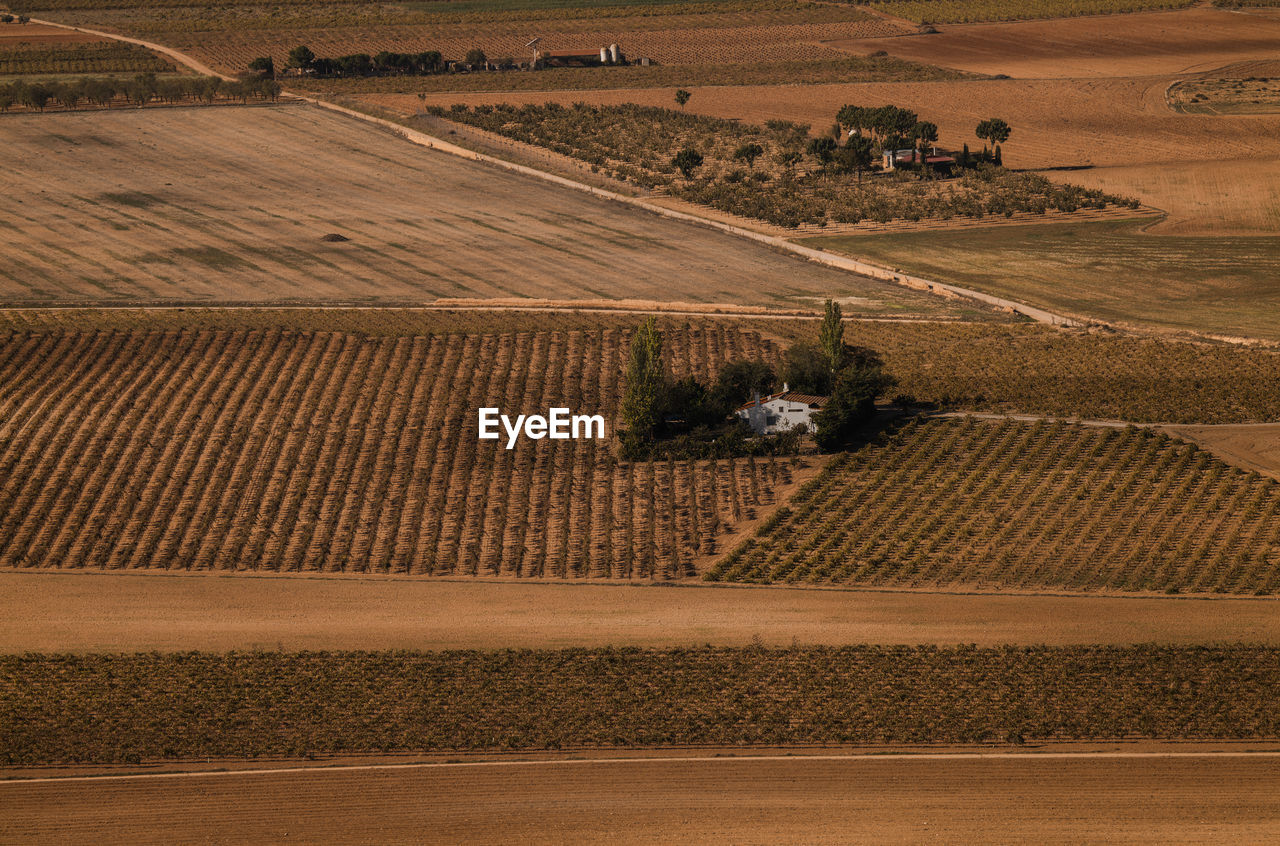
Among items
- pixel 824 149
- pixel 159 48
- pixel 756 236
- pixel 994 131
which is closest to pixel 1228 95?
pixel 994 131

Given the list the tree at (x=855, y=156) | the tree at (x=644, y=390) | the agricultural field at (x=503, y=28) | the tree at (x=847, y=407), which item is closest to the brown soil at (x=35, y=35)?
the agricultural field at (x=503, y=28)

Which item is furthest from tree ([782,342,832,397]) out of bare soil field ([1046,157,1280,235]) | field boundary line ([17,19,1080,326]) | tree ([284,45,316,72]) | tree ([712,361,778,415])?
tree ([284,45,316,72])

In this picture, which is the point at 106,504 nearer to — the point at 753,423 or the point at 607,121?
the point at 753,423

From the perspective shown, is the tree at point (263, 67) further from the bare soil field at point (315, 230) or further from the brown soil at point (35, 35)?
the brown soil at point (35, 35)

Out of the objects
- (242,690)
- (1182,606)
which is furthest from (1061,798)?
(242,690)

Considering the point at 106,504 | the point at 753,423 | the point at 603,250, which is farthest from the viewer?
the point at 603,250

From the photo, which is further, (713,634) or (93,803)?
(713,634)

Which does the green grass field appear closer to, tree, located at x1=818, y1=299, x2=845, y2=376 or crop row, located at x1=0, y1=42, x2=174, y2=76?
tree, located at x1=818, y1=299, x2=845, y2=376
